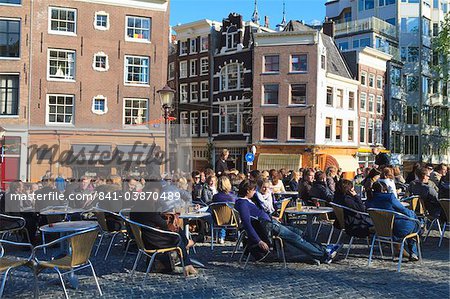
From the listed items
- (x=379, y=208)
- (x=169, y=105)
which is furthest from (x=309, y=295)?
(x=169, y=105)

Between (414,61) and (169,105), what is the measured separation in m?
36.6

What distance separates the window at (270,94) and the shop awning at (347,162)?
6.05m

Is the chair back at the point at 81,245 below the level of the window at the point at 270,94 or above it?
below

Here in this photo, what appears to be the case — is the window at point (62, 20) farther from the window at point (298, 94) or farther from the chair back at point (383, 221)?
the chair back at point (383, 221)

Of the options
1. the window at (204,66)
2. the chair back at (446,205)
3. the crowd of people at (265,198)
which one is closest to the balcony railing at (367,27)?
the window at (204,66)

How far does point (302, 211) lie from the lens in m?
8.32

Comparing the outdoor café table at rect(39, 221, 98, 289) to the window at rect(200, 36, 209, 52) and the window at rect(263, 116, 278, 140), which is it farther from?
the window at rect(200, 36, 209, 52)

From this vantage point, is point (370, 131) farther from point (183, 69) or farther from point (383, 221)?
point (383, 221)

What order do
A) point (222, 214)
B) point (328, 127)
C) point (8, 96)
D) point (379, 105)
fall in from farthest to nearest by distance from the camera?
point (379, 105) → point (328, 127) → point (8, 96) → point (222, 214)

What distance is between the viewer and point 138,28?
27344 millimetres

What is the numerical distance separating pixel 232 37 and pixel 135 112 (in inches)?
520

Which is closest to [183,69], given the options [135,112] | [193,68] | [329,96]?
[193,68]

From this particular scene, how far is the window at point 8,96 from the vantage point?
81.5ft

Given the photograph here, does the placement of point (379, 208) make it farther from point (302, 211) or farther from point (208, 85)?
point (208, 85)
